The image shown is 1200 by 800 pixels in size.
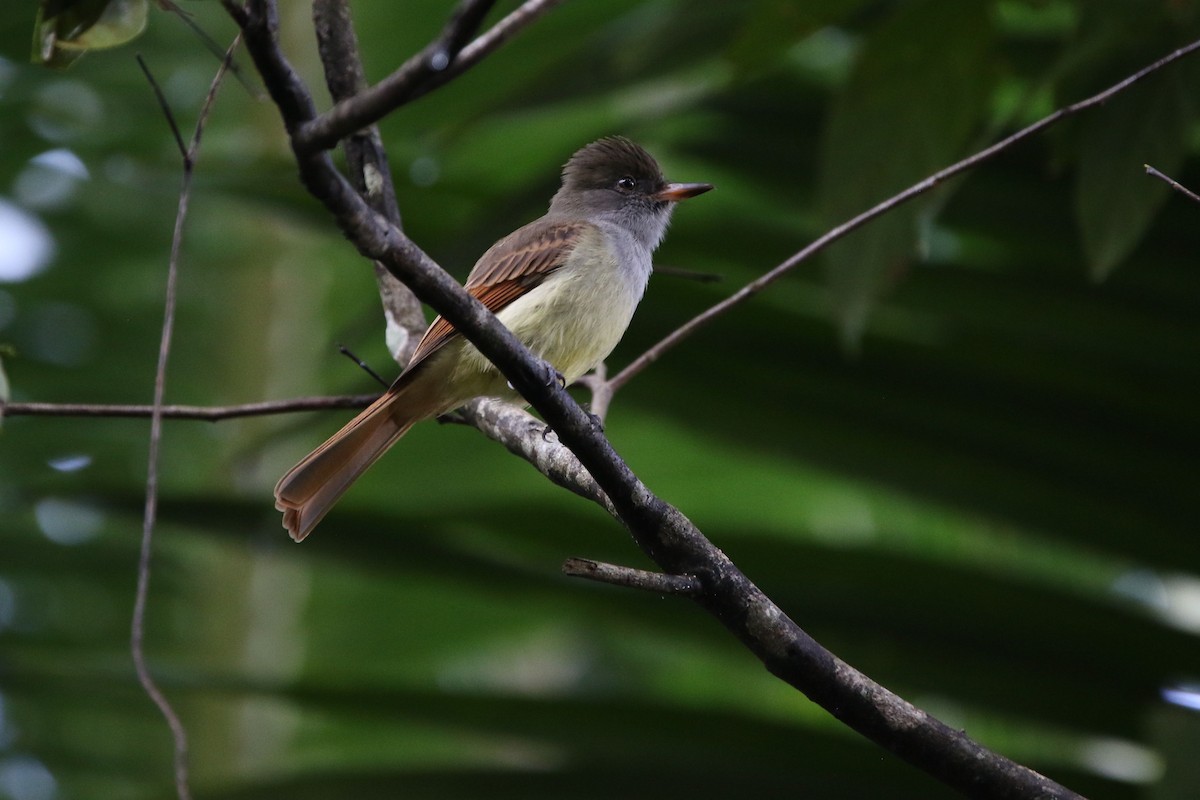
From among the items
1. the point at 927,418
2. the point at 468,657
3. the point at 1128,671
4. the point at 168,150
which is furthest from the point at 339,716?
the point at 168,150

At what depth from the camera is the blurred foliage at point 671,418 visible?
2.92m

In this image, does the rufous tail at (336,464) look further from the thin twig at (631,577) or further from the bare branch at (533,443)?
the thin twig at (631,577)

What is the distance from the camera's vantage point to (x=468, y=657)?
421 centimetres

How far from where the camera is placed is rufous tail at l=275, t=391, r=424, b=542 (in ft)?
10.2

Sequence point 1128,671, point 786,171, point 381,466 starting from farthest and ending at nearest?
point 381,466 < point 786,171 < point 1128,671

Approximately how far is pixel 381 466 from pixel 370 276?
691 mm

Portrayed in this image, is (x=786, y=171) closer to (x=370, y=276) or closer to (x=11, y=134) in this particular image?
(x=370, y=276)

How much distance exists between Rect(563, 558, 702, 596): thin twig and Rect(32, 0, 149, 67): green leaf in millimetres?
889

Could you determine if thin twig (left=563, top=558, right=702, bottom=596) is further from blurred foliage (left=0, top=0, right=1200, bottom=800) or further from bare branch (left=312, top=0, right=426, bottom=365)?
blurred foliage (left=0, top=0, right=1200, bottom=800)

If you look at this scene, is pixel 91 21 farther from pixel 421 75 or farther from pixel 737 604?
pixel 737 604

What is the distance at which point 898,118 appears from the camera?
9.61 feet

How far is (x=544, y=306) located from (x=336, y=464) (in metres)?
0.76

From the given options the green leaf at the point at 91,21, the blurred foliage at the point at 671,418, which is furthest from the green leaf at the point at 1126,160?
the green leaf at the point at 91,21

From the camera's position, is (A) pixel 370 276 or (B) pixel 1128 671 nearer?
(B) pixel 1128 671
